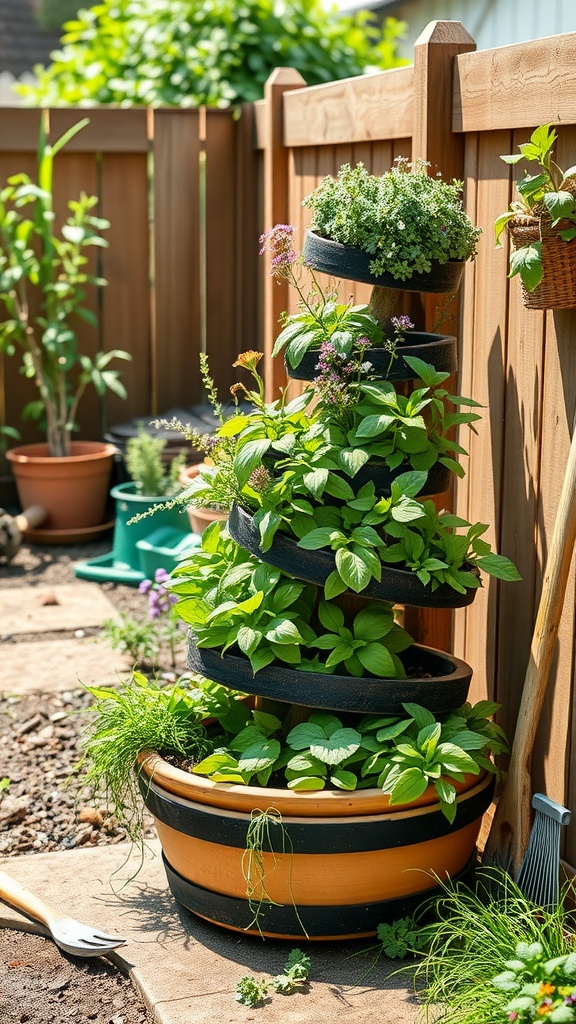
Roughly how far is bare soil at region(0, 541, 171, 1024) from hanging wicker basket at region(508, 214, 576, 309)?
4.58ft

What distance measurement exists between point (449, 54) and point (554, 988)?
78.3 inches

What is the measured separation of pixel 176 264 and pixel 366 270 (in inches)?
144

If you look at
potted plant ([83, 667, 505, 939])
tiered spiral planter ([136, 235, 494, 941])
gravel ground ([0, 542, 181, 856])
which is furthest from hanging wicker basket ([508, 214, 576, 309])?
gravel ground ([0, 542, 181, 856])

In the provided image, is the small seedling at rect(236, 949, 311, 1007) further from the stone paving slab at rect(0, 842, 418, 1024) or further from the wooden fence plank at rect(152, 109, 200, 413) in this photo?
the wooden fence plank at rect(152, 109, 200, 413)

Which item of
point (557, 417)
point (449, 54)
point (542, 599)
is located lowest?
point (542, 599)

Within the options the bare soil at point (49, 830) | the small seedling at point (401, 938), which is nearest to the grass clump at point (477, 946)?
the small seedling at point (401, 938)

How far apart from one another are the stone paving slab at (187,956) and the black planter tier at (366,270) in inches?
51.3

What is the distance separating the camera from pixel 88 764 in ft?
11.2

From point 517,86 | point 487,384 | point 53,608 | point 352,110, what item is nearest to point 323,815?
point 487,384

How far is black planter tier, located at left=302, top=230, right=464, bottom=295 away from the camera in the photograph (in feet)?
8.12

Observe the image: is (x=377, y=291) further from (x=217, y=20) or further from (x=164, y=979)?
(x=217, y=20)

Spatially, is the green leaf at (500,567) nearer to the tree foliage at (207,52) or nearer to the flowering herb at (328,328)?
the flowering herb at (328,328)

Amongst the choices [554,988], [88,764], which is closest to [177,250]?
[88,764]

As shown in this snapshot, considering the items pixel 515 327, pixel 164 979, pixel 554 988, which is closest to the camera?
pixel 554 988
